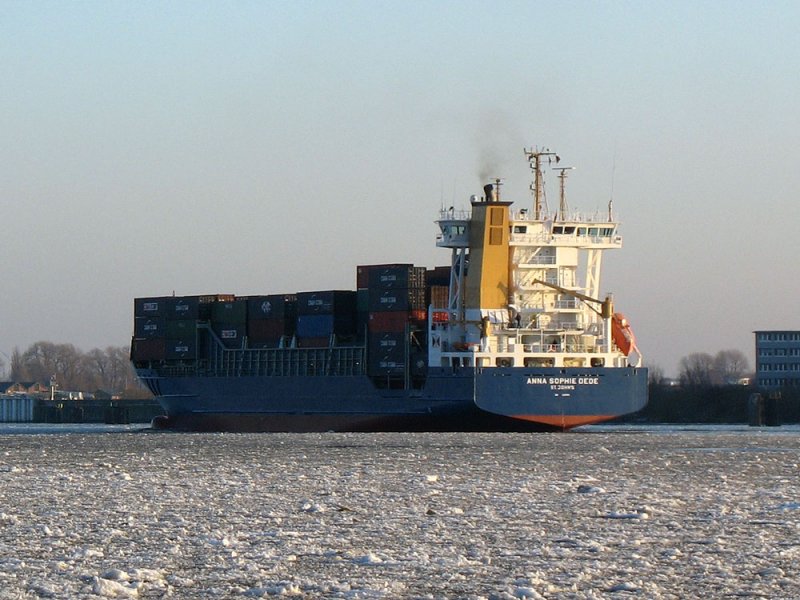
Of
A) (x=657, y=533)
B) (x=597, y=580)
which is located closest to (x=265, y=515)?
(x=657, y=533)

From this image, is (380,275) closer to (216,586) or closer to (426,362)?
(426,362)

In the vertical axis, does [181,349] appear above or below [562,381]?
above

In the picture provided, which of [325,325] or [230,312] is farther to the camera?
Result: [230,312]

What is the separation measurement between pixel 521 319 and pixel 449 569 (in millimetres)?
43046

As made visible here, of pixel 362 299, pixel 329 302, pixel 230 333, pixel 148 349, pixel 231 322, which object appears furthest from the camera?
pixel 148 349

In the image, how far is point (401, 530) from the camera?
626 inches

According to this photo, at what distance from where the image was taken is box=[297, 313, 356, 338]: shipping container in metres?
62.1

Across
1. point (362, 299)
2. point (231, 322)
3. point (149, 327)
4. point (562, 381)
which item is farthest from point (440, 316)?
point (149, 327)

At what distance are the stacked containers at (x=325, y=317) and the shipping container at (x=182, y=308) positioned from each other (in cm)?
685

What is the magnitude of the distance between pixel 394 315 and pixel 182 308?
47.3 feet

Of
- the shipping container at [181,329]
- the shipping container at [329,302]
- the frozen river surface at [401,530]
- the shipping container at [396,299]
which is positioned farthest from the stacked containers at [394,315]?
the frozen river surface at [401,530]

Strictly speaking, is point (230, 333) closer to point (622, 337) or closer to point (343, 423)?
point (343, 423)

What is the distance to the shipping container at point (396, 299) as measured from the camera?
190ft

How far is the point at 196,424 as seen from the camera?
221ft
